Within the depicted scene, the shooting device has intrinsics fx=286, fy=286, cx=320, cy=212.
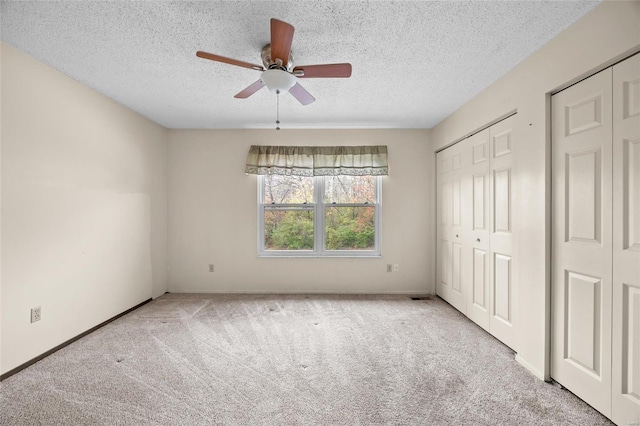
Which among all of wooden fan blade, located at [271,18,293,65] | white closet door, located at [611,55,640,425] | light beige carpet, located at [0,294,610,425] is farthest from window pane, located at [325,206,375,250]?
white closet door, located at [611,55,640,425]

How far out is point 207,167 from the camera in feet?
13.8

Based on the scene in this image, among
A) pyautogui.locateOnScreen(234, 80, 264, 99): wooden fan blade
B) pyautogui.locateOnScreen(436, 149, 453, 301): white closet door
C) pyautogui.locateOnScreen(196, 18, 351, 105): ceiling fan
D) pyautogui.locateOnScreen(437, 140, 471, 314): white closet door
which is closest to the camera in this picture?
pyautogui.locateOnScreen(196, 18, 351, 105): ceiling fan

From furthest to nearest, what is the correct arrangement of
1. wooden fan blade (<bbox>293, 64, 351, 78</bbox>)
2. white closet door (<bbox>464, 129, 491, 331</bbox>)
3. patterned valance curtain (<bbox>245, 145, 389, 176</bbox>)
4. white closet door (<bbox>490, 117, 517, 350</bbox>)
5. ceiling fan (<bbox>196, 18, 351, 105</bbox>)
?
patterned valance curtain (<bbox>245, 145, 389, 176</bbox>), white closet door (<bbox>464, 129, 491, 331</bbox>), white closet door (<bbox>490, 117, 517, 350</bbox>), wooden fan blade (<bbox>293, 64, 351, 78</bbox>), ceiling fan (<bbox>196, 18, 351, 105</bbox>)

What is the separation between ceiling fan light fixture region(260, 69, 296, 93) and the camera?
6.41 ft

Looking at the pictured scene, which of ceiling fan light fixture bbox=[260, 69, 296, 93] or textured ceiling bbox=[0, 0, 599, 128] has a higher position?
textured ceiling bbox=[0, 0, 599, 128]

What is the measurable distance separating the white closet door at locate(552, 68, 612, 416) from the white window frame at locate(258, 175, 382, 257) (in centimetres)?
236

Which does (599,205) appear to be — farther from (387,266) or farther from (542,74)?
(387,266)

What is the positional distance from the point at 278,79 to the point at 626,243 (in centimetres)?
231

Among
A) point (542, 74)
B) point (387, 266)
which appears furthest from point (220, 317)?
point (542, 74)

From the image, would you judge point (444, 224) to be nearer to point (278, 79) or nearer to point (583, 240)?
point (583, 240)

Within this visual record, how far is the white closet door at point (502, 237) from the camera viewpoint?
2.54m

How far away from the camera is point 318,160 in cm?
417

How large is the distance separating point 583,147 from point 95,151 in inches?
162

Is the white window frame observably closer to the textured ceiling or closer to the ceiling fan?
the textured ceiling
